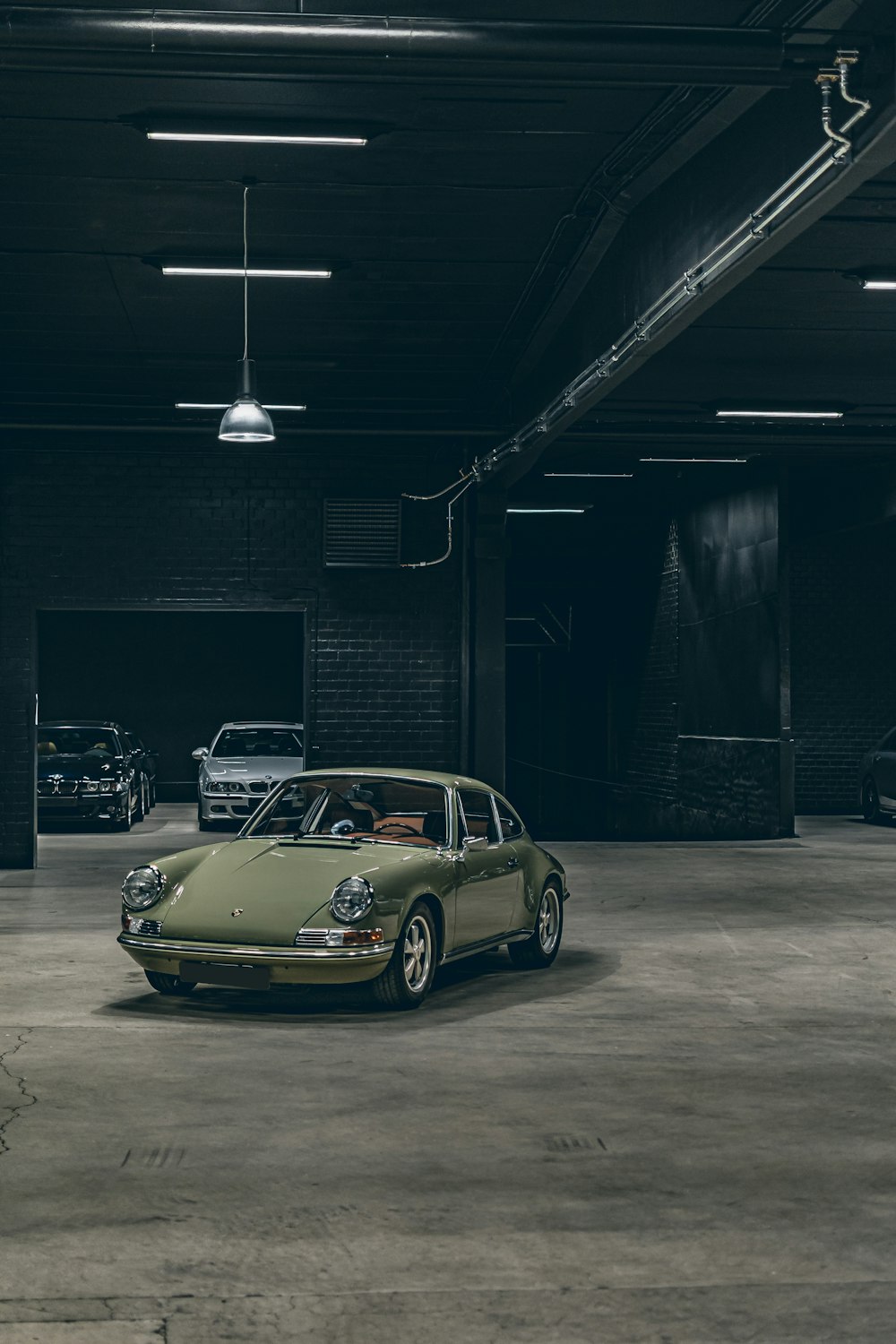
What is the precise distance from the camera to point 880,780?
22156 mm

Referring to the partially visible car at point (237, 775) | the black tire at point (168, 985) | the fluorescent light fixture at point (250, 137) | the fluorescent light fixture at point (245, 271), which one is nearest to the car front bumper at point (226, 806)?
the partially visible car at point (237, 775)

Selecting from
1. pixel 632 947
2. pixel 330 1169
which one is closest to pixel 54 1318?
pixel 330 1169

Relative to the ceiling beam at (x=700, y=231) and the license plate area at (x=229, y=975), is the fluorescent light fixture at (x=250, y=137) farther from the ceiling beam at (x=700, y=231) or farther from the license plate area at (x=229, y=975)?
the license plate area at (x=229, y=975)

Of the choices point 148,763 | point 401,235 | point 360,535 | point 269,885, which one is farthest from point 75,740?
point 269,885

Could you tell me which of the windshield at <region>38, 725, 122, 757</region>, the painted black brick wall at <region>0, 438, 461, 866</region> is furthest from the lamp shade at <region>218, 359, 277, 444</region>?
the windshield at <region>38, 725, 122, 757</region>

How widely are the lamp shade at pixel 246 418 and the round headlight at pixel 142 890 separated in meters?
3.42

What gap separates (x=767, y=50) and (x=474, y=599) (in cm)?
1028

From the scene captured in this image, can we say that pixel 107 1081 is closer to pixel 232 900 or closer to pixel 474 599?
pixel 232 900

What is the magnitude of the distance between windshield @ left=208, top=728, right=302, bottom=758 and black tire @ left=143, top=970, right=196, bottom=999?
514 inches

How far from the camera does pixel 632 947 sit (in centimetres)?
1046

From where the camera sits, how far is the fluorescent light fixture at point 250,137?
28.5 feet

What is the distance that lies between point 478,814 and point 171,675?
796 inches

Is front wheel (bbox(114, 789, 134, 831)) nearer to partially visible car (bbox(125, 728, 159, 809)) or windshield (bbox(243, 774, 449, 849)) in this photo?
partially visible car (bbox(125, 728, 159, 809))

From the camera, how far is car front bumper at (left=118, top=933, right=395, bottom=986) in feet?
24.9
